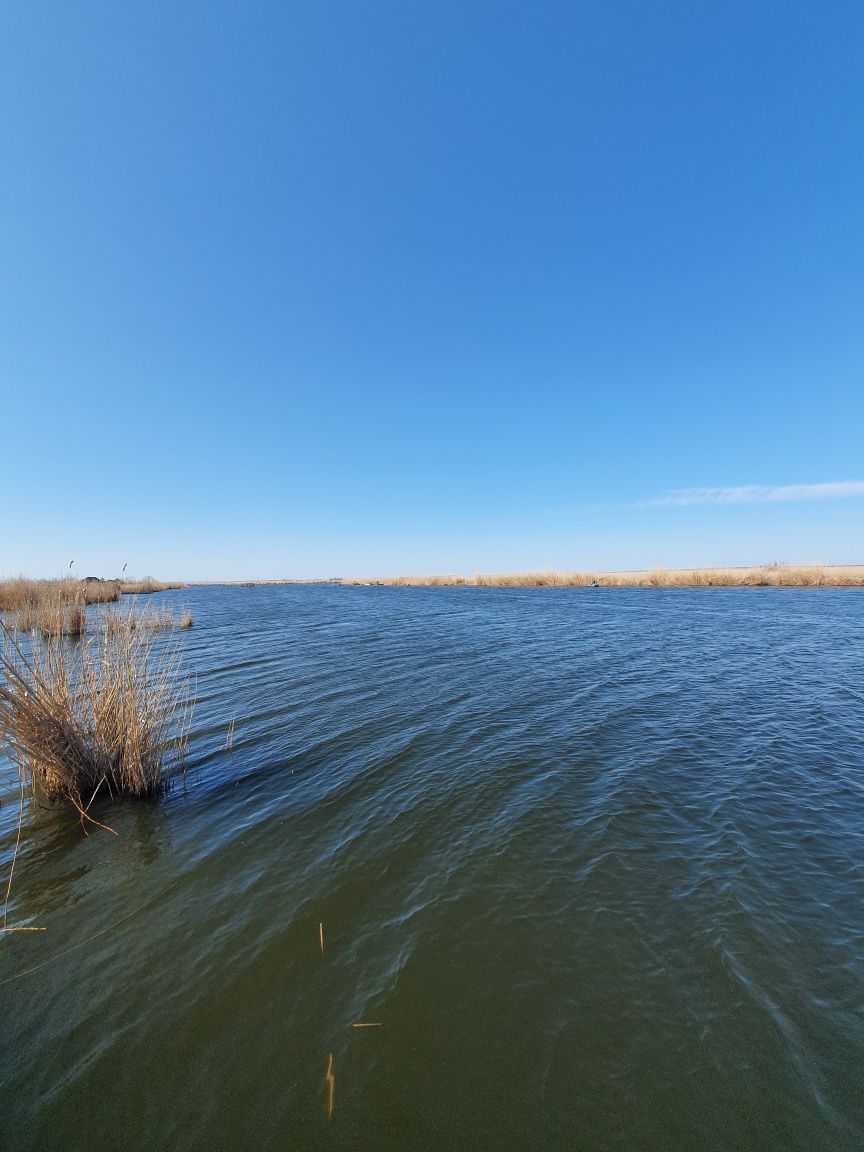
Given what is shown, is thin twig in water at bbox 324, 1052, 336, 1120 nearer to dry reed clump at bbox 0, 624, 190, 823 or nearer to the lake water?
the lake water

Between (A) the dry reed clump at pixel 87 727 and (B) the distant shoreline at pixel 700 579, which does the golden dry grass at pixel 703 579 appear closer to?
(B) the distant shoreline at pixel 700 579

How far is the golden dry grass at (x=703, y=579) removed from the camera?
157 feet

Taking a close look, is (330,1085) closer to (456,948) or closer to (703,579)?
(456,948)

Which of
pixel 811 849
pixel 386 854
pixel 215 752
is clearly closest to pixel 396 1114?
pixel 386 854

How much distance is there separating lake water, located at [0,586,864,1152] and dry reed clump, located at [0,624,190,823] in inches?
18.9

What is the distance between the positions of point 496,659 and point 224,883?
1135 centimetres

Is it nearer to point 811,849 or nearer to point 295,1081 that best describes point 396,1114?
point 295,1081

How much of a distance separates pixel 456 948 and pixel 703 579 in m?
61.1

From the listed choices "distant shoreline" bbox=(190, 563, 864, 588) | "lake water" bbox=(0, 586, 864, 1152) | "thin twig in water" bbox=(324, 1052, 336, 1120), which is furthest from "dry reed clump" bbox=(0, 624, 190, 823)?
"distant shoreline" bbox=(190, 563, 864, 588)

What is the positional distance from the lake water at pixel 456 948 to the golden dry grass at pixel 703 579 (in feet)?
168

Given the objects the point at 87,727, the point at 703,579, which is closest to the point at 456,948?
the point at 87,727

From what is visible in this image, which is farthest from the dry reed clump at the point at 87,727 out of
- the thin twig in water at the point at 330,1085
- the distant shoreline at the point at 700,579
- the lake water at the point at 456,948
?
the distant shoreline at the point at 700,579

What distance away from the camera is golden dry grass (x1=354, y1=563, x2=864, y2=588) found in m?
47.7

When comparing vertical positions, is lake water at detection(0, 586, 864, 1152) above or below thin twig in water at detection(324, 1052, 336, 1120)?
above
